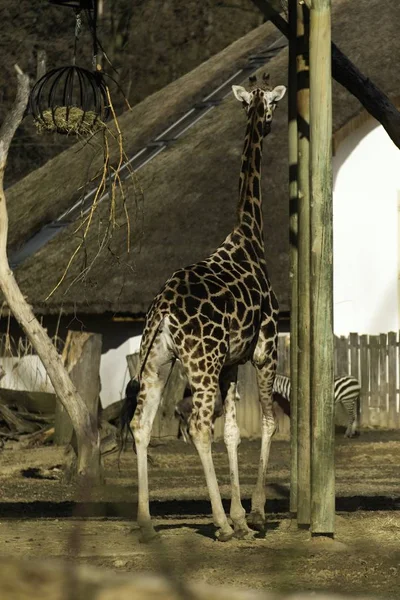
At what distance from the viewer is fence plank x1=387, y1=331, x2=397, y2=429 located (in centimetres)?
2086

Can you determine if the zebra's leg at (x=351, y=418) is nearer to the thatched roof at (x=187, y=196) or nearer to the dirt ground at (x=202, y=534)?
the thatched roof at (x=187, y=196)

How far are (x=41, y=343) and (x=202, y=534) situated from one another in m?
4.41

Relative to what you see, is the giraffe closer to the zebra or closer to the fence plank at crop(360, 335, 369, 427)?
the zebra

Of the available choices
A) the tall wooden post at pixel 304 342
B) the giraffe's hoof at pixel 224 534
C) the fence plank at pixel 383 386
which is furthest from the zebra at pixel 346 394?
the giraffe's hoof at pixel 224 534

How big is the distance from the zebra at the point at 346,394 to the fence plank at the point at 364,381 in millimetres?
579

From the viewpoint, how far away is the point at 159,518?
8.98 m

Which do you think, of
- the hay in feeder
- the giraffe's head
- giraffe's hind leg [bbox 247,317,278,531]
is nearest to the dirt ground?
giraffe's hind leg [bbox 247,317,278,531]

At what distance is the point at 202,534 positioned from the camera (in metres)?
7.53

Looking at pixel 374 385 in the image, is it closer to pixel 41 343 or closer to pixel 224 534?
pixel 41 343

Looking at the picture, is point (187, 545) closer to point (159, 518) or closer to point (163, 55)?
point (159, 518)

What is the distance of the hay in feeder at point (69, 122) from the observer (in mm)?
10289

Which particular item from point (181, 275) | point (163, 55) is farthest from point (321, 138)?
point (163, 55)

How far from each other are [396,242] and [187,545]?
15.4 meters

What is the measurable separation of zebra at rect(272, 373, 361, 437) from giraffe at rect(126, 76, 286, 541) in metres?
11.5
